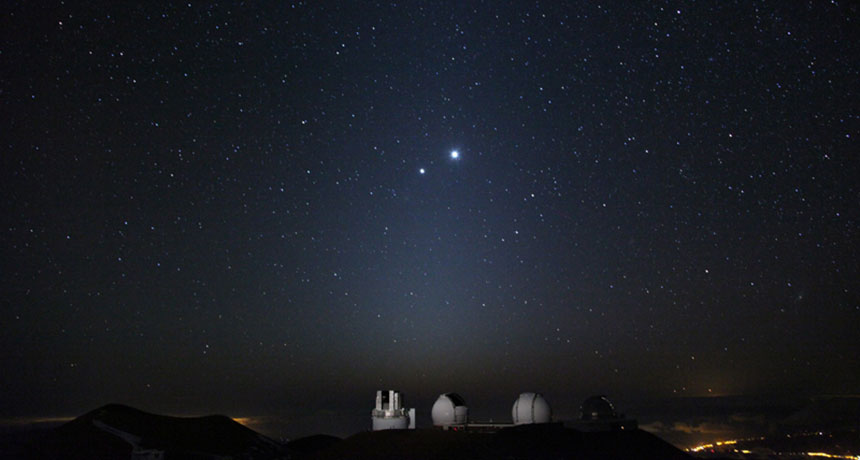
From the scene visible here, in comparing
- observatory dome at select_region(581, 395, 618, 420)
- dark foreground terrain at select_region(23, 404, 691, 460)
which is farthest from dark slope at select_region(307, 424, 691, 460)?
observatory dome at select_region(581, 395, 618, 420)

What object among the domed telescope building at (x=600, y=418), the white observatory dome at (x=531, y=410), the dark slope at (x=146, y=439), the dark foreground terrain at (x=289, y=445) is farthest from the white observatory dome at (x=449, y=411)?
the dark slope at (x=146, y=439)

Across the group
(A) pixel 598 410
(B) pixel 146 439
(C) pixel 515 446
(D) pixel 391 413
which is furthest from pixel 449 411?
(B) pixel 146 439

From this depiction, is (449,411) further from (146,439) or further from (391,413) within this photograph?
(146,439)

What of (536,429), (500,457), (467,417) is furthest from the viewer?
(467,417)

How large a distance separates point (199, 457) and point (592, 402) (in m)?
21.5

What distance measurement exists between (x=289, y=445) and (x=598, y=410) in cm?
2409

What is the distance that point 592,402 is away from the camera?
98.8 ft

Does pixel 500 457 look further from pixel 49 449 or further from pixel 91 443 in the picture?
pixel 49 449

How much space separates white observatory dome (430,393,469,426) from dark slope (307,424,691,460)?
3.29 meters

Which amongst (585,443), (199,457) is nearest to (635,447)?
(585,443)

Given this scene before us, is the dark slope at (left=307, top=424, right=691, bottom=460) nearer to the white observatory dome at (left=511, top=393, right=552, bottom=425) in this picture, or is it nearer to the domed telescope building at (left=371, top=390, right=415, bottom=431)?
the white observatory dome at (left=511, top=393, right=552, bottom=425)

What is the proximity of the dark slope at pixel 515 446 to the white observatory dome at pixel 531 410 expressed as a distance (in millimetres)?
2121

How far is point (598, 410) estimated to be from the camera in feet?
97.2

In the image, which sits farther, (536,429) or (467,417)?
(467,417)
